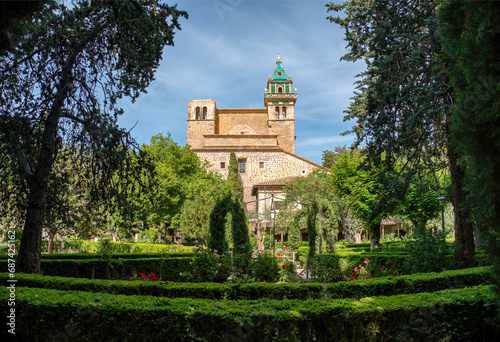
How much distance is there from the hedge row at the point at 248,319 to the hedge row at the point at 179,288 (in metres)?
1.30

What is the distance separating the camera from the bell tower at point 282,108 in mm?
49625

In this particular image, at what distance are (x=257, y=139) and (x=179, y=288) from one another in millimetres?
40268

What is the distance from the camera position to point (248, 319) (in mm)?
3754

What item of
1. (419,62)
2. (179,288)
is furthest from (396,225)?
(179,288)

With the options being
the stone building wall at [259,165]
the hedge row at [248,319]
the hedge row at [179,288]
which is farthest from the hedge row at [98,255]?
the stone building wall at [259,165]

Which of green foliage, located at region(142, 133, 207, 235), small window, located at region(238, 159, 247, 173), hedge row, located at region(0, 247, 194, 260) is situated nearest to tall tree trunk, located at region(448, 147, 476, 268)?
hedge row, located at region(0, 247, 194, 260)

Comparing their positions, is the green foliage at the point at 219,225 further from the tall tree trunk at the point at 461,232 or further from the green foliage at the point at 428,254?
the tall tree trunk at the point at 461,232

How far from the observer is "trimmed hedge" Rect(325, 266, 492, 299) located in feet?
19.3

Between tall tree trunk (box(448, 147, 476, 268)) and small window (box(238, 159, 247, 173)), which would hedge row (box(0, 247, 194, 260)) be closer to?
tall tree trunk (box(448, 147, 476, 268))

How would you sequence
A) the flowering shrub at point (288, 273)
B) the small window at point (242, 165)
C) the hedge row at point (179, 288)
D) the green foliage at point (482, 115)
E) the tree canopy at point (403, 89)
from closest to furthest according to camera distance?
the green foliage at point (482, 115) → the hedge row at point (179, 288) → the tree canopy at point (403, 89) → the flowering shrub at point (288, 273) → the small window at point (242, 165)

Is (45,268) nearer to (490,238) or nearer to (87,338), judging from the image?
(87,338)

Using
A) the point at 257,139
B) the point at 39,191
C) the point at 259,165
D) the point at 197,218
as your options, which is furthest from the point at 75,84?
the point at 257,139

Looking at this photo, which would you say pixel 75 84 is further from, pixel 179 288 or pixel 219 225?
pixel 219 225

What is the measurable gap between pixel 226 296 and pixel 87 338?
234 centimetres
